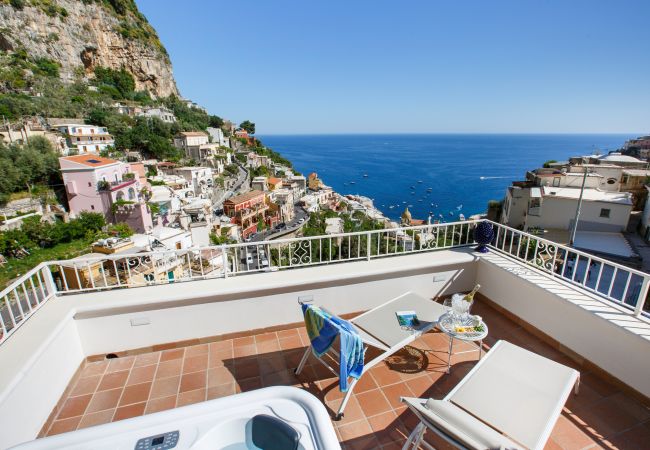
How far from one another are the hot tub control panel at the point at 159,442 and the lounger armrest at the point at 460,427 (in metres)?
1.38

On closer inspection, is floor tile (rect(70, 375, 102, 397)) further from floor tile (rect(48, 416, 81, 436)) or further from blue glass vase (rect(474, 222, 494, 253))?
blue glass vase (rect(474, 222, 494, 253))

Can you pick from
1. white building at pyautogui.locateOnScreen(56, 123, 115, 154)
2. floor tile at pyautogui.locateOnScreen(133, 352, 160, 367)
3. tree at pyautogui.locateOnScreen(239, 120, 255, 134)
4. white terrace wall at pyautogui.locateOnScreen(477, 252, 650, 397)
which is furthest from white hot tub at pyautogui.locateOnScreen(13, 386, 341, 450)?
tree at pyautogui.locateOnScreen(239, 120, 255, 134)

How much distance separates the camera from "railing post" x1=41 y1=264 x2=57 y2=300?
9.70 ft

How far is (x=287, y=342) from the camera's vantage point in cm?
332

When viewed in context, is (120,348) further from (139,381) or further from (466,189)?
(466,189)

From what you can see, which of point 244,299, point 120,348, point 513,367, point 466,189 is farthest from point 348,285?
point 466,189

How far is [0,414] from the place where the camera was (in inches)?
74.3

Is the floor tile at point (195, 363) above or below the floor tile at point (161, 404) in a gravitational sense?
below

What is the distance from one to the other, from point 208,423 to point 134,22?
7940 centimetres

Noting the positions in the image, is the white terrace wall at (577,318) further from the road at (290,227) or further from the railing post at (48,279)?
the road at (290,227)

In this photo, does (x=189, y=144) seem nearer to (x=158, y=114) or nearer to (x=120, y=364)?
(x=158, y=114)

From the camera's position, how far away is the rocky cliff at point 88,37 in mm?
42156

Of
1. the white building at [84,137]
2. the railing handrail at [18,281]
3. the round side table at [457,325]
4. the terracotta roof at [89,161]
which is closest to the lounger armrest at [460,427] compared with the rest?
the round side table at [457,325]

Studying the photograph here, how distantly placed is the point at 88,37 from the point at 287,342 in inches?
2736
